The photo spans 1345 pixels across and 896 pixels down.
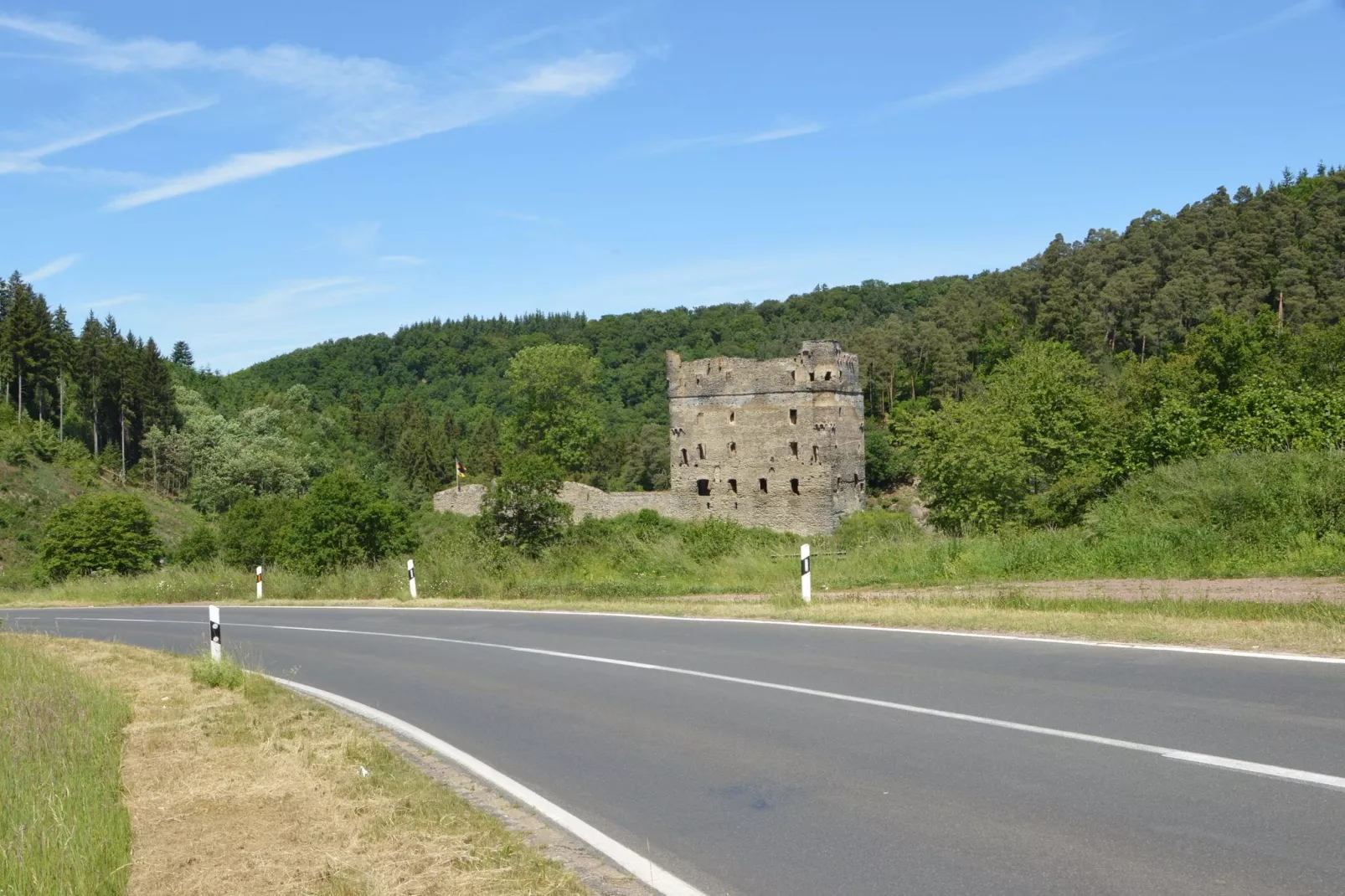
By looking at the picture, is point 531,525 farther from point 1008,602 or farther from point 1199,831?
point 1199,831

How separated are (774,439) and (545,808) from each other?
62.6 metres

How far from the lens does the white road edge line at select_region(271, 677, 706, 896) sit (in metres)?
5.44

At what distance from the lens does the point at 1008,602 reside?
580 inches

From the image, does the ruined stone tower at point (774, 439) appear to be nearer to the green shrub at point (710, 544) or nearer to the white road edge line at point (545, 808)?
the green shrub at point (710, 544)

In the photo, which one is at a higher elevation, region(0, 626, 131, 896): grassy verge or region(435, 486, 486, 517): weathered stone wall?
region(435, 486, 486, 517): weathered stone wall

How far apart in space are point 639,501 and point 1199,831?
2567 inches

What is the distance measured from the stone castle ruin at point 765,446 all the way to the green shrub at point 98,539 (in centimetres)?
2389

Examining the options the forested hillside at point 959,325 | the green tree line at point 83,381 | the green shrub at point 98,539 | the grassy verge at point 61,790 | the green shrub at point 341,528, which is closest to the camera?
the grassy verge at point 61,790

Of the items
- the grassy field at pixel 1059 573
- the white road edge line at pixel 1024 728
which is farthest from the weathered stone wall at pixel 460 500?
the white road edge line at pixel 1024 728

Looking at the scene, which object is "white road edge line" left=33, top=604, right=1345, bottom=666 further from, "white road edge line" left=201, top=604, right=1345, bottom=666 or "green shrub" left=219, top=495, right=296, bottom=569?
"green shrub" left=219, top=495, right=296, bottom=569

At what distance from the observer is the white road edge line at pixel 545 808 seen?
5.44m

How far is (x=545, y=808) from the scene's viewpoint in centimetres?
693

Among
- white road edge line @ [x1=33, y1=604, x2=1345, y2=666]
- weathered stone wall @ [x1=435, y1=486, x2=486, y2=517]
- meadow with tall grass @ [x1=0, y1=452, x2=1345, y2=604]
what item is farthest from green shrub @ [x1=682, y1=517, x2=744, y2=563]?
weathered stone wall @ [x1=435, y1=486, x2=486, y2=517]

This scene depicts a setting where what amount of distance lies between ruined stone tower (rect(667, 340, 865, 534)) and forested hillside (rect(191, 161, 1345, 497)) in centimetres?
996
